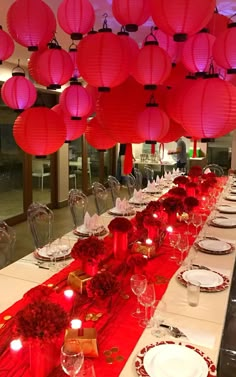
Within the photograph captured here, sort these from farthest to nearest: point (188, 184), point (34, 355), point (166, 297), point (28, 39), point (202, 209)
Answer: point (188, 184)
point (202, 209)
point (28, 39)
point (166, 297)
point (34, 355)

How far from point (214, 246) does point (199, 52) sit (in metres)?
1.41

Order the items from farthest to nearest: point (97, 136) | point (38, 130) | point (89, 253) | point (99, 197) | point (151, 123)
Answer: point (99, 197), point (97, 136), point (151, 123), point (38, 130), point (89, 253)

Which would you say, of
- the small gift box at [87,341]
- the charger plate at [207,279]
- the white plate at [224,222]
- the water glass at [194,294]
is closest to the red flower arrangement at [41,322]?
the small gift box at [87,341]

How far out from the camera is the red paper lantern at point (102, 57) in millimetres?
2029

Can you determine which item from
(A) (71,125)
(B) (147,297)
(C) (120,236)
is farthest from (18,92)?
(B) (147,297)

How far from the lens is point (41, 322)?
4.12ft

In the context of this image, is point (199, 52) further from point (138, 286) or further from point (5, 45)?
point (138, 286)

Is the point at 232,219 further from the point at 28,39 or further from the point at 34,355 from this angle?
the point at 34,355

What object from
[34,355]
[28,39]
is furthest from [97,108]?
[34,355]

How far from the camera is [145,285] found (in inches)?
69.8

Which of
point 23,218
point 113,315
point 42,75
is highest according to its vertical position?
point 42,75

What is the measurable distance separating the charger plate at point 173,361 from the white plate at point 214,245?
128 centimetres

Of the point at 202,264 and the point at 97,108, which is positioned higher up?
the point at 97,108

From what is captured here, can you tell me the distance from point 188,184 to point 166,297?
9.26 ft
